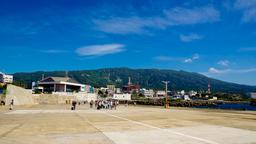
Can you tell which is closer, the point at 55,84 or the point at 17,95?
the point at 17,95

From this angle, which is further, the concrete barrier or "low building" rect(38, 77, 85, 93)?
"low building" rect(38, 77, 85, 93)

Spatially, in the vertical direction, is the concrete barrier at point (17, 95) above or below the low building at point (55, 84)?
below

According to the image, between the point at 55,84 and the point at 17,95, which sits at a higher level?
the point at 55,84

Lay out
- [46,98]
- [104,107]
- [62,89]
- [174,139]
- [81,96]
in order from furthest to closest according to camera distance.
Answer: [62,89] < [81,96] < [46,98] < [104,107] < [174,139]

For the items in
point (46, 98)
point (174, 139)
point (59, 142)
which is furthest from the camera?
point (46, 98)

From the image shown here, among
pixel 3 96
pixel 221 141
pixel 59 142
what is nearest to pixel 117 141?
pixel 59 142

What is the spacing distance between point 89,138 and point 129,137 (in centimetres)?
228

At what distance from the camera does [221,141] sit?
48.9 feet

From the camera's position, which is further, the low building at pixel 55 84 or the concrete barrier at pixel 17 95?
the low building at pixel 55 84

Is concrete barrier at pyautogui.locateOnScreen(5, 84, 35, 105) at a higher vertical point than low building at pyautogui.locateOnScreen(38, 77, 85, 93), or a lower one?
lower

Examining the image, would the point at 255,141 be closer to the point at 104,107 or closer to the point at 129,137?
the point at 129,137

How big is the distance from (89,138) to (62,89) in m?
148

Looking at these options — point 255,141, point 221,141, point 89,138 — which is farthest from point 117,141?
point 255,141

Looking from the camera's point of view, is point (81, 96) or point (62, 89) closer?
point (81, 96)
